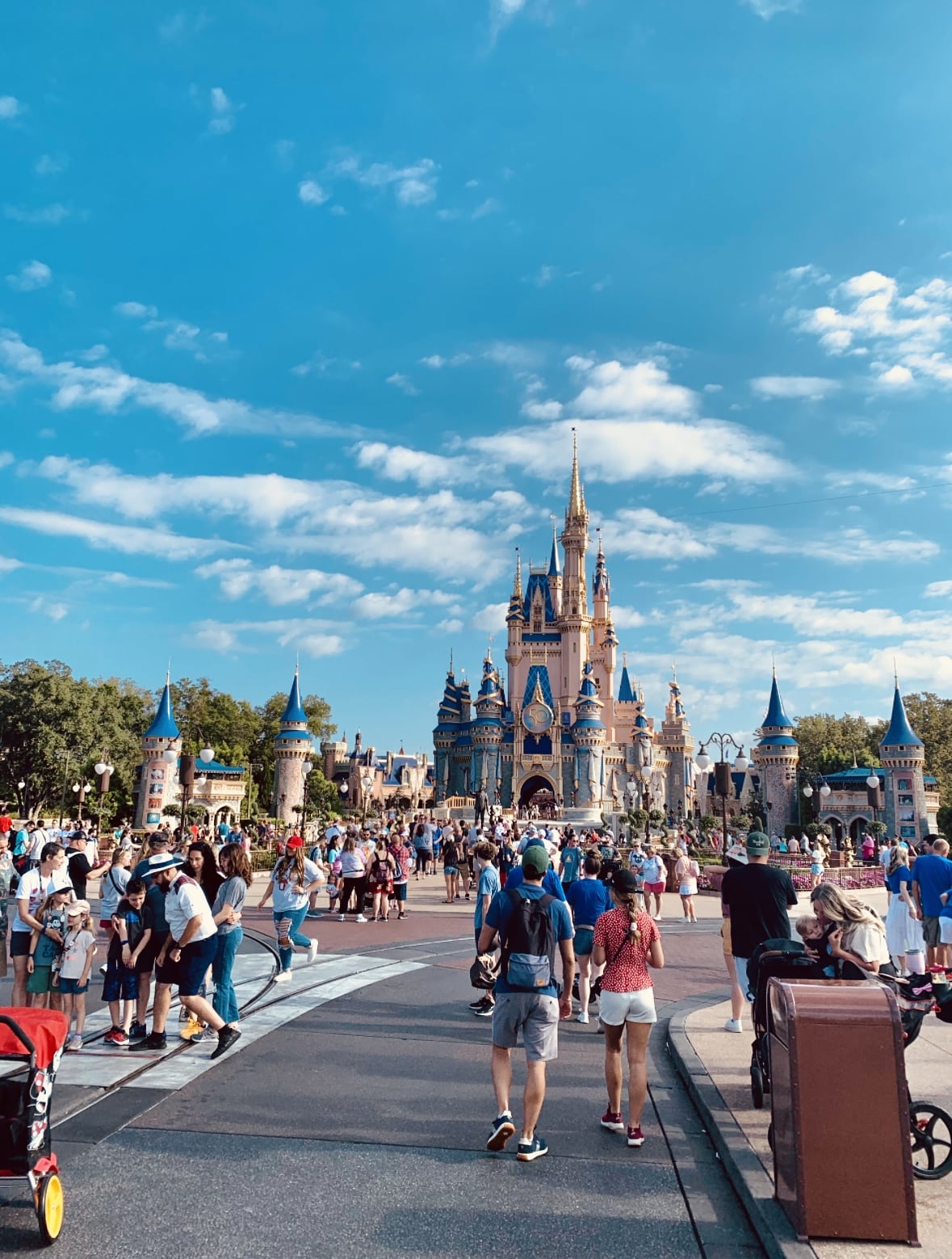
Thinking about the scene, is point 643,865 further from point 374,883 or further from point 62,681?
point 62,681

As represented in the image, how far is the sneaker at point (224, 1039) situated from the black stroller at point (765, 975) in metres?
4.33

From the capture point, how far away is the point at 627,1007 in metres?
5.72

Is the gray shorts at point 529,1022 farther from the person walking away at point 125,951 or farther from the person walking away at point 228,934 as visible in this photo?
the person walking away at point 125,951

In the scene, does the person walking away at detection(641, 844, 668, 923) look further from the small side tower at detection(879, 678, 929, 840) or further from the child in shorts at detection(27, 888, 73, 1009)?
the small side tower at detection(879, 678, 929, 840)

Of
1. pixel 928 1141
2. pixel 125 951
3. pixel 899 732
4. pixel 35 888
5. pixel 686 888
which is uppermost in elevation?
pixel 899 732

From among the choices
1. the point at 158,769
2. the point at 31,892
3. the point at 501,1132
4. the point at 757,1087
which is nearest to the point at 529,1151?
the point at 501,1132

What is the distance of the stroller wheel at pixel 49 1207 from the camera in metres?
4.27

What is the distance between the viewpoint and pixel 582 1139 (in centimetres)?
584

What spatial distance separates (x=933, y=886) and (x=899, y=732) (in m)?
48.8

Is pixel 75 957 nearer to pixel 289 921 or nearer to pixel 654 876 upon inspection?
pixel 289 921

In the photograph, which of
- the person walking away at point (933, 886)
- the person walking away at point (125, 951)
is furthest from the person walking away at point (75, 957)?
the person walking away at point (933, 886)

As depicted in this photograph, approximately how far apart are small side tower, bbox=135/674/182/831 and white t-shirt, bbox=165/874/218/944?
1720 inches

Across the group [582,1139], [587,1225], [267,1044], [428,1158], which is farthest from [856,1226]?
A: [267,1044]

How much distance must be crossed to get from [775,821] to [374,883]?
51186mm
